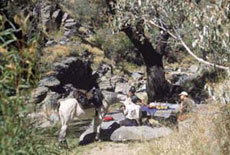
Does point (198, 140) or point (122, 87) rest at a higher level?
point (198, 140)

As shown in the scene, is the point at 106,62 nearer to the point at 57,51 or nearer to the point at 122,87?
the point at 57,51

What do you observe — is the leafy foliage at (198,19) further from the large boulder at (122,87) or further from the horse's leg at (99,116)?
the large boulder at (122,87)

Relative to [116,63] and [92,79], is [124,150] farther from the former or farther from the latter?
[116,63]

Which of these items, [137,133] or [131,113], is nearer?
[137,133]

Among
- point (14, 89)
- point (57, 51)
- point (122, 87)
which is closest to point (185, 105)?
point (14, 89)

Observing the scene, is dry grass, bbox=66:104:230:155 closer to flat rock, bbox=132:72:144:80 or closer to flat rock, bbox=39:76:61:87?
flat rock, bbox=39:76:61:87

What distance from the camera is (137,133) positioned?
43.3ft

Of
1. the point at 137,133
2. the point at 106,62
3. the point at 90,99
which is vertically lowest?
the point at 137,133

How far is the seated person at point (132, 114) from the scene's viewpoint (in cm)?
1462

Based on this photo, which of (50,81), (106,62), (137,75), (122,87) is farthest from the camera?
(106,62)

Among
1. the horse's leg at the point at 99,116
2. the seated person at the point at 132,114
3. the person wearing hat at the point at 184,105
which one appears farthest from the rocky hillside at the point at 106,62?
the seated person at the point at 132,114

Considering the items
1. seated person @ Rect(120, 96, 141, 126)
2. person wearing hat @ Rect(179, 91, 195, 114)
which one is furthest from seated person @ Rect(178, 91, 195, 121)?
seated person @ Rect(120, 96, 141, 126)

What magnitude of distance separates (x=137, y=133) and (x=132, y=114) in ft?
5.04

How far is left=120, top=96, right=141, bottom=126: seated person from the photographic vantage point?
1462 cm
